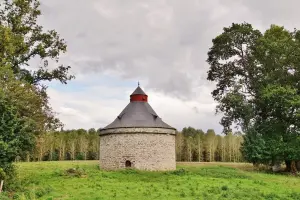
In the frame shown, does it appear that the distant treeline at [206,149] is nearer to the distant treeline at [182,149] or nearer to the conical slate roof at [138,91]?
the distant treeline at [182,149]

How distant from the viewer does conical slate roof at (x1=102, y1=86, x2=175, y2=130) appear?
3531 centimetres

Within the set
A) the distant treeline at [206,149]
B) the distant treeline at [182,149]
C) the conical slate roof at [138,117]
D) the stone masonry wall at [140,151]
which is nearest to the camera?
the stone masonry wall at [140,151]

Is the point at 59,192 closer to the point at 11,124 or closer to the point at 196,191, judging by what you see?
the point at 11,124

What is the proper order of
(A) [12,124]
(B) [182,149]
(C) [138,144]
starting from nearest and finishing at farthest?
(A) [12,124], (C) [138,144], (B) [182,149]

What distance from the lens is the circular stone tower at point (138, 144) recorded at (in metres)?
34.4

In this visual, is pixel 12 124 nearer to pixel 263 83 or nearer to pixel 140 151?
pixel 140 151

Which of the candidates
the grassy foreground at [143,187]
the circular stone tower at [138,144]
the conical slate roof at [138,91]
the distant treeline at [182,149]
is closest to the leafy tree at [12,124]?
the grassy foreground at [143,187]

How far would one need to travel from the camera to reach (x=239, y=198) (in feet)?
66.7

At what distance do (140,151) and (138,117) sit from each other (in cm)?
351

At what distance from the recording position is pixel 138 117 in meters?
36.3

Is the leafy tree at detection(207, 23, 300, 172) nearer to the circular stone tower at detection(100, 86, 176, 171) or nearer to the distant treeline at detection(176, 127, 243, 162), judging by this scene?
the circular stone tower at detection(100, 86, 176, 171)

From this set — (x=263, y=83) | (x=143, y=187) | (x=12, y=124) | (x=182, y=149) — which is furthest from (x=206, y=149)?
(x=12, y=124)

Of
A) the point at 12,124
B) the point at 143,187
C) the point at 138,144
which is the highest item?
the point at 12,124

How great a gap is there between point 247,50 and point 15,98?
27.0 m
